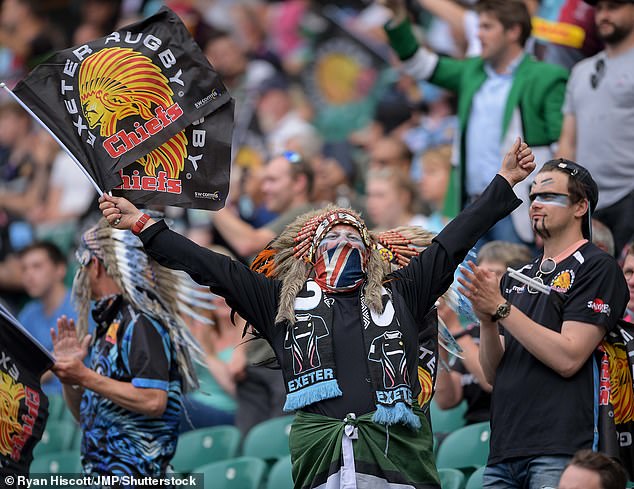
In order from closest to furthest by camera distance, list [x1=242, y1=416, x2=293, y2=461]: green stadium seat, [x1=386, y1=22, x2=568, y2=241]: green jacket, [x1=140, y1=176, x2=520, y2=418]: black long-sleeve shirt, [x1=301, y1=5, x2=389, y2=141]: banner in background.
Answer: [x1=140, y1=176, x2=520, y2=418]: black long-sleeve shirt, [x1=242, y1=416, x2=293, y2=461]: green stadium seat, [x1=386, y1=22, x2=568, y2=241]: green jacket, [x1=301, y1=5, x2=389, y2=141]: banner in background

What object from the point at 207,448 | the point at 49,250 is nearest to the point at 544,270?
the point at 207,448

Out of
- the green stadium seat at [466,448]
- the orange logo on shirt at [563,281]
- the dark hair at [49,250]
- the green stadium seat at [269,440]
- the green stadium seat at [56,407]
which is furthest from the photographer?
the dark hair at [49,250]

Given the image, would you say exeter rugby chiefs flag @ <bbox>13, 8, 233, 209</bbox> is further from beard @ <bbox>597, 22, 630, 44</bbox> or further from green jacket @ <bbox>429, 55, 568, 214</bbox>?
beard @ <bbox>597, 22, 630, 44</bbox>

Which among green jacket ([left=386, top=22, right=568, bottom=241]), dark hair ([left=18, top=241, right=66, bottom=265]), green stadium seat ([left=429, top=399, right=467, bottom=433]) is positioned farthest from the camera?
dark hair ([left=18, top=241, right=66, bottom=265])

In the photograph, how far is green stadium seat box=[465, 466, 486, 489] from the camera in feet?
18.7

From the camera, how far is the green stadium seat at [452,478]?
19.0ft

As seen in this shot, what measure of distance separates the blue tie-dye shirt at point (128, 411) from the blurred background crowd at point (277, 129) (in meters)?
1.85

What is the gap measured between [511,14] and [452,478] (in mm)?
3519

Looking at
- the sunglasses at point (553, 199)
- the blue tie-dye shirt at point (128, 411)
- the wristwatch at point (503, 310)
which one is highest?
the sunglasses at point (553, 199)

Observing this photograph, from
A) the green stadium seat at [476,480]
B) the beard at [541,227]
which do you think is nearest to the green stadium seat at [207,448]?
the green stadium seat at [476,480]

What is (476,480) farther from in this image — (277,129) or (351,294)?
(277,129)

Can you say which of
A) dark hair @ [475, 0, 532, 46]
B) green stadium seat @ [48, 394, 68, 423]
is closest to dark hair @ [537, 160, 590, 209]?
dark hair @ [475, 0, 532, 46]

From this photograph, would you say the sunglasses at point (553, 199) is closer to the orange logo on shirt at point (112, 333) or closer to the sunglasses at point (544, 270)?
the sunglasses at point (544, 270)

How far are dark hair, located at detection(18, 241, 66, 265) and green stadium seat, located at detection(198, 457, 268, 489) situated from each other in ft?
12.3
